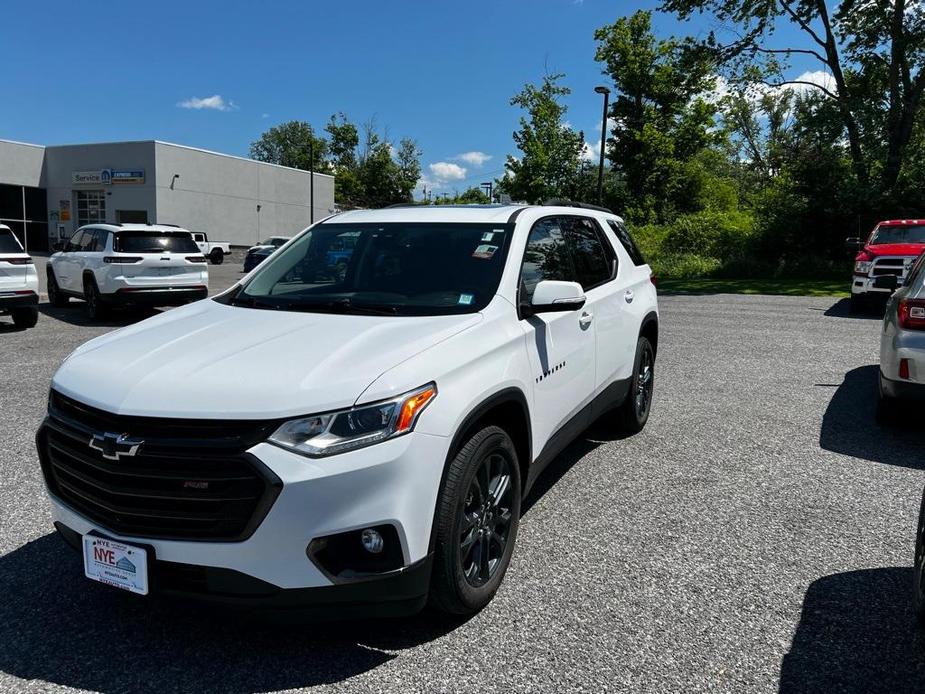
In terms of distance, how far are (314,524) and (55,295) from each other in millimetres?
14852

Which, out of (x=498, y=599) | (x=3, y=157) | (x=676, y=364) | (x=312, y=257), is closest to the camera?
(x=498, y=599)

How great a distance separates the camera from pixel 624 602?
3.22 metres

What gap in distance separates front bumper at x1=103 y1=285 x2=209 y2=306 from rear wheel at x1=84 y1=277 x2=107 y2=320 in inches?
8.9

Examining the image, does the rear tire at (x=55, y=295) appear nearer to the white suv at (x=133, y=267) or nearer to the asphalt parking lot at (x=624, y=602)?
the white suv at (x=133, y=267)

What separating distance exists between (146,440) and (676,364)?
7.55 m

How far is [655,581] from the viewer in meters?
3.41

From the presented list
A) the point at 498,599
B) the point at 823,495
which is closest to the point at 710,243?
the point at 823,495

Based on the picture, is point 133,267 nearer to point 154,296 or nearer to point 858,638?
point 154,296

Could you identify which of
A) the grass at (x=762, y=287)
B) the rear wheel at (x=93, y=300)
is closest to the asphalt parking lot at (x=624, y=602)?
the rear wheel at (x=93, y=300)

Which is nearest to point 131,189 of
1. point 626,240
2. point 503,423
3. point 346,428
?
point 626,240

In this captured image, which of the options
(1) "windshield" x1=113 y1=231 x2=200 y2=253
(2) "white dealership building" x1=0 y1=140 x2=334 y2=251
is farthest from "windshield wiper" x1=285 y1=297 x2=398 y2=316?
(2) "white dealership building" x1=0 y1=140 x2=334 y2=251

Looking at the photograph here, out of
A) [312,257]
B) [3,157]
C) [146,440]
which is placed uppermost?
[3,157]

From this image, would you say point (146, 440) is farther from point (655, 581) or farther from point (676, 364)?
point (676, 364)

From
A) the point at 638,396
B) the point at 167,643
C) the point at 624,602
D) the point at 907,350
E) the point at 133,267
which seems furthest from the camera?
the point at 133,267
